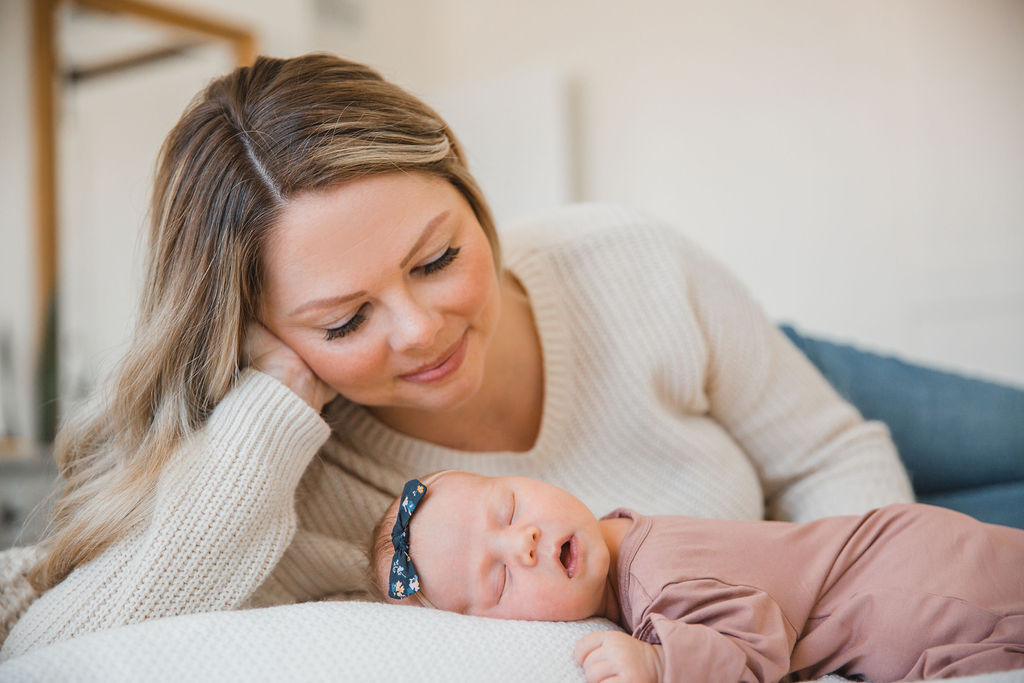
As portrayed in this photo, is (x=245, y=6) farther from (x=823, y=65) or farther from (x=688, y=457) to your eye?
(x=688, y=457)

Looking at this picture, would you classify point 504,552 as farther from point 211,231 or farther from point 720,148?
point 720,148

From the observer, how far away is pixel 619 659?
89cm

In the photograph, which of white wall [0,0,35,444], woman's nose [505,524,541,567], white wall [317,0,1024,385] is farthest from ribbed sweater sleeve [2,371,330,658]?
white wall [0,0,35,444]

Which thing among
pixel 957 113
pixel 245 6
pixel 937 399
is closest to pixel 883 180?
pixel 957 113

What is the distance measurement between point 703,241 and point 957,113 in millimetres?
1190

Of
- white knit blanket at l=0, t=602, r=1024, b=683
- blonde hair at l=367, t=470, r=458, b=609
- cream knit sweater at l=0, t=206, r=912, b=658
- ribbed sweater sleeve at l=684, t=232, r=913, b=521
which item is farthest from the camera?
ribbed sweater sleeve at l=684, t=232, r=913, b=521

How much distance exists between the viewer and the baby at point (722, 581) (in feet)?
3.08

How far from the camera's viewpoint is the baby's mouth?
1105mm

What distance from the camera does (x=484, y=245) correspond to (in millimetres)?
1316

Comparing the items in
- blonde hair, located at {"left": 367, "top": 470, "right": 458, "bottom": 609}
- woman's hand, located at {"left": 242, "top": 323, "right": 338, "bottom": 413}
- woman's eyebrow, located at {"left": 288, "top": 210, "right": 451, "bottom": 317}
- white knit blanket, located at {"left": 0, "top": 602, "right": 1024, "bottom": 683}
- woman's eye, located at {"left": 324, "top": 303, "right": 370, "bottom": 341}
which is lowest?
blonde hair, located at {"left": 367, "top": 470, "right": 458, "bottom": 609}

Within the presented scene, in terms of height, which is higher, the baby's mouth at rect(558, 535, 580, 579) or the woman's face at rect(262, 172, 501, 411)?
the woman's face at rect(262, 172, 501, 411)

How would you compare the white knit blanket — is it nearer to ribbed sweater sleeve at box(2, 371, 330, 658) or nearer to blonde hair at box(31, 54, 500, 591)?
ribbed sweater sleeve at box(2, 371, 330, 658)

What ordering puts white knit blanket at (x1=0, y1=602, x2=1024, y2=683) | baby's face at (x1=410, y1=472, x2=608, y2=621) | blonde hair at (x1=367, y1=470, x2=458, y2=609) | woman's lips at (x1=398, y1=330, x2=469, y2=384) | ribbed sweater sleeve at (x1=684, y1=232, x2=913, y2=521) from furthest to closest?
ribbed sweater sleeve at (x1=684, y1=232, x2=913, y2=521), woman's lips at (x1=398, y1=330, x2=469, y2=384), blonde hair at (x1=367, y1=470, x2=458, y2=609), baby's face at (x1=410, y1=472, x2=608, y2=621), white knit blanket at (x1=0, y1=602, x2=1024, y2=683)

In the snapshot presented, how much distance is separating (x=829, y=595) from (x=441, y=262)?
702 millimetres
